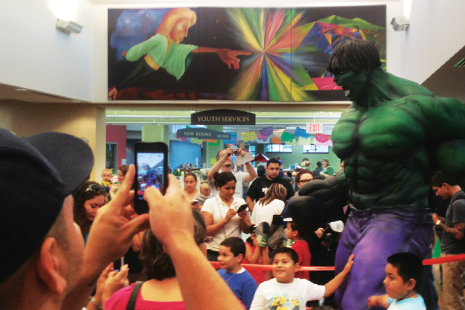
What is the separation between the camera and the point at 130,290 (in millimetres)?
1875

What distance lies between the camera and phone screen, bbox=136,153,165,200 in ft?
3.63

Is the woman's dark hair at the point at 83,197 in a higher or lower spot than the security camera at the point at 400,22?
lower

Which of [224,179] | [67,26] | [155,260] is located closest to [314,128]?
[67,26]

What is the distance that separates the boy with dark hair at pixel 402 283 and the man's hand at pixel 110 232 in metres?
1.38

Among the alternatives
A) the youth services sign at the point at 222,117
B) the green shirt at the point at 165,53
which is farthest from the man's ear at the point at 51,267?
the youth services sign at the point at 222,117

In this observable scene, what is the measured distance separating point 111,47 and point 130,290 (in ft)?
27.6

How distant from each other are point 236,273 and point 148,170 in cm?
214

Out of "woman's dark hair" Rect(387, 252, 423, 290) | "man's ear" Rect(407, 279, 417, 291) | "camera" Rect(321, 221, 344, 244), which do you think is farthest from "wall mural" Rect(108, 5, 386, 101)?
"woman's dark hair" Rect(387, 252, 423, 290)

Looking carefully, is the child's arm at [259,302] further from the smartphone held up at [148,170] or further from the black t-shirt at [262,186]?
the black t-shirt at [262,186]

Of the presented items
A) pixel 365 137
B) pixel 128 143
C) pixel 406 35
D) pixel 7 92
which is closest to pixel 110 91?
pixel 7 92

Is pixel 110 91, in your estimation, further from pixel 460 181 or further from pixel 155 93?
pixel 460 181

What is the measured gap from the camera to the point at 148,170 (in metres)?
1.15

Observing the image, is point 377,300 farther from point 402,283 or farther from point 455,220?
point 455,220

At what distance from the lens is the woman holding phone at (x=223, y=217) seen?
446 cm
